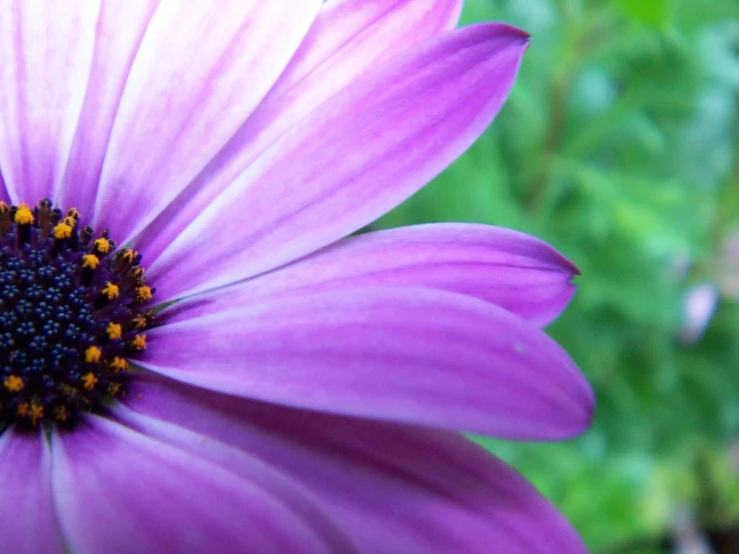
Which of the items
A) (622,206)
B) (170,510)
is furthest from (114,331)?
(622,206)

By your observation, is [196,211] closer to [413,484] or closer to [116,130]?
[116,130]

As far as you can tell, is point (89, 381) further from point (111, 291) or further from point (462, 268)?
point (462, 268)

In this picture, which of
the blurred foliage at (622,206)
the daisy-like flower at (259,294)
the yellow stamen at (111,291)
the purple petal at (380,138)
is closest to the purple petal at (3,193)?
the daisy-like flower at (259,294)

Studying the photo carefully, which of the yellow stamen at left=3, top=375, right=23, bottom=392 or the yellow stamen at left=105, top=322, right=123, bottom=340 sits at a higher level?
the yellow stamen at left=105, top=322, right=123, bottom=340

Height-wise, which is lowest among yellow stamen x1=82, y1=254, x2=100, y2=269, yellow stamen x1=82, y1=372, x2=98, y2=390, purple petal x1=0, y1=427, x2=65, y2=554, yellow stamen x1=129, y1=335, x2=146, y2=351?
purple petal x1=0, y1=427, x2=65, y2=554

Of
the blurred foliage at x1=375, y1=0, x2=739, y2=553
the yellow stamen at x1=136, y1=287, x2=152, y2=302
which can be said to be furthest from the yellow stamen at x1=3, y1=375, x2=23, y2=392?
the blurred foliage at x1=375, y1=0, x2=739, y2=553

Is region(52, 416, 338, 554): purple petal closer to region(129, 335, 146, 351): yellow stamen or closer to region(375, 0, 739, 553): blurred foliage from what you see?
region(129, 335, 146, 351): yellow stamen

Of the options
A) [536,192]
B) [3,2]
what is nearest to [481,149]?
[536,192]
